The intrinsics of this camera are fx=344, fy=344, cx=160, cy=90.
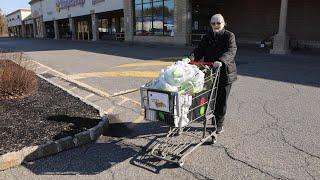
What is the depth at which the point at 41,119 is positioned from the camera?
246 inches

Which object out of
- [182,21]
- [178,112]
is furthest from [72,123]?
[182,21]

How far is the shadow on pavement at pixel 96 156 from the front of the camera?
461 cm

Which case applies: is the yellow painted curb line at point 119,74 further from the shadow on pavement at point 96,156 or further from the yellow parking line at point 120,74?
the shadow on pavement at point 96,156

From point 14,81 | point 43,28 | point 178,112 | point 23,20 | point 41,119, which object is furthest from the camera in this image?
point 23,20

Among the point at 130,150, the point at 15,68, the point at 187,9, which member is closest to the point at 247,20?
the point at 187,9

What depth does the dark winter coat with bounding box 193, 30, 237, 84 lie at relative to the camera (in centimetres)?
523

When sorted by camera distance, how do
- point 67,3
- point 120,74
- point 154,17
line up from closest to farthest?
point 120,74
point 154,17
point 67,3

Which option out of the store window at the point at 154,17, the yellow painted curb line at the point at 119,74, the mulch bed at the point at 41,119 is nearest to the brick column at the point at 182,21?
the store window at the point at 154,17

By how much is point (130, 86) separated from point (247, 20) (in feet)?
69.4

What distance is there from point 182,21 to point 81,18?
31.1 metres

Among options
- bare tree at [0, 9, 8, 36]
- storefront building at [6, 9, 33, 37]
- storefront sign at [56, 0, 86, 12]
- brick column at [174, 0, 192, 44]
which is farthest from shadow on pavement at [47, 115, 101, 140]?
bare tree at [0, 9, 8, 36]

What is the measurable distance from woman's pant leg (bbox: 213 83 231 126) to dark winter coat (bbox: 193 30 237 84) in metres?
0.12

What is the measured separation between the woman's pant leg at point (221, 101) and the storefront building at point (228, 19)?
18.5 meters

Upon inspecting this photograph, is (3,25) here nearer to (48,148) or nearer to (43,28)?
(43,28)
